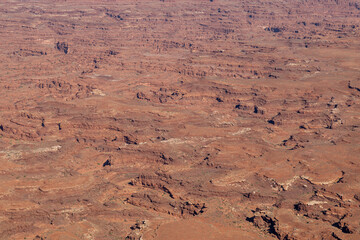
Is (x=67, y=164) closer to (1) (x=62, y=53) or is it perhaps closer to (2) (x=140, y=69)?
(2) (x=140, y=69)

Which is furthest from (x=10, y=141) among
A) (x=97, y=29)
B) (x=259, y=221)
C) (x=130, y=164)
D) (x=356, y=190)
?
(x=97, y=29)

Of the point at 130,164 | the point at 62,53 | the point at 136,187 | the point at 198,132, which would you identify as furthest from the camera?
the point at 62,53

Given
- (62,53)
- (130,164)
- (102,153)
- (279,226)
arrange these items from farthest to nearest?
(62,53)
(102,153)
(130,164)
(279,226)

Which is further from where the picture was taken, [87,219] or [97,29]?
[97,29]

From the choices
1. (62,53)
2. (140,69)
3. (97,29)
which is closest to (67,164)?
(140,69)

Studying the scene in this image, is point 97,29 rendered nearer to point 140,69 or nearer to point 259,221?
point 140,69

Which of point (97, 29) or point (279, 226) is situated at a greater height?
point (97, 29)
